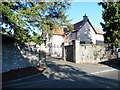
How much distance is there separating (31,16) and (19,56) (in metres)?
7.50

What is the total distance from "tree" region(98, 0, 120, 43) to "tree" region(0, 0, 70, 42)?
499 inches

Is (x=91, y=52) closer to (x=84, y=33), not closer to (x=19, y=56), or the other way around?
(x=19, y=56)

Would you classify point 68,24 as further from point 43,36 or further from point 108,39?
point 108,39

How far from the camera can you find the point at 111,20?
30844mm

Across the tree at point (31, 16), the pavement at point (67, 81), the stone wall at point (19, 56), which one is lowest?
the pavement at point (67, 81)

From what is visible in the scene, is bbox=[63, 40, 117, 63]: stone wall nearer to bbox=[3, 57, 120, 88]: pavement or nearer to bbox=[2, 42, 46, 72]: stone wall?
bbox=[2, 42, 46, 72]: stone wall

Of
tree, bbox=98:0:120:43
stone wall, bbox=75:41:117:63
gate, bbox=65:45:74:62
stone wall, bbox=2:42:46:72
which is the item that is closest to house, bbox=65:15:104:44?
gate, bbox=65:45:74:62

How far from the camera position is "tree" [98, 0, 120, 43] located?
99.6 ft

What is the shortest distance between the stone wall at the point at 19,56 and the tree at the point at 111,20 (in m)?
9.17

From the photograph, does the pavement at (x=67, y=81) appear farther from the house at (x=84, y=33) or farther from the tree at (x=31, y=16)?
the house at (x=84, y=33)

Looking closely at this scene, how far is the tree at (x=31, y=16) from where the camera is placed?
16.1 m

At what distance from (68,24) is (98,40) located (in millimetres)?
40271

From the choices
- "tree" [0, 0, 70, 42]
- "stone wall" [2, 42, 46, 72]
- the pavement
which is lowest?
the pavement

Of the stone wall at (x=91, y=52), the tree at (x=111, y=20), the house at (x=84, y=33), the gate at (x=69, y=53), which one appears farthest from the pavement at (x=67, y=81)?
the house at (x=84, y=33)
